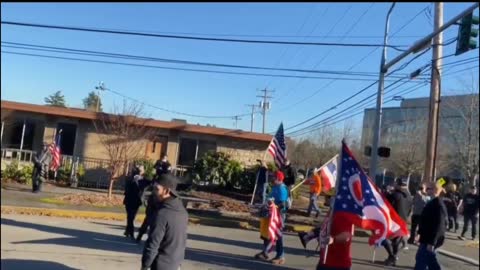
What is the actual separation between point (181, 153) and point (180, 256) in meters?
23.1

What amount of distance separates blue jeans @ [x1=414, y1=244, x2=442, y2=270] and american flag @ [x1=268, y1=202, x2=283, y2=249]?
8.61 ft

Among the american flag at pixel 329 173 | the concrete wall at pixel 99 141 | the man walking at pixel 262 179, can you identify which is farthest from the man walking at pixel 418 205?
the concrete wall at pixel 99 141

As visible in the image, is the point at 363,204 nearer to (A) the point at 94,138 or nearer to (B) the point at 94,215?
(B) the point at 94,215

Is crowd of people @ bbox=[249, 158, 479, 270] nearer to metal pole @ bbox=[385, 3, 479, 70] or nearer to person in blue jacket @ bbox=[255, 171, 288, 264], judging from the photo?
person in blue jacket @ bbox=[255, 171, 288, 264]

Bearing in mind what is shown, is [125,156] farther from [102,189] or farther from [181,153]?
[181,153]

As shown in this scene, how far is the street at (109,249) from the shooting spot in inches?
376

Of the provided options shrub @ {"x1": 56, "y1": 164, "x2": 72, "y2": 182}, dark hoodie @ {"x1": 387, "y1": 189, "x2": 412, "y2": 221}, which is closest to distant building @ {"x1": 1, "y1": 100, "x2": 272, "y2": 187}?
shrub @ {"x1": 56, "y1": 164, "x2": 72, "y2": 182}

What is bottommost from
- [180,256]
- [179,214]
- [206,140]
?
[180,256]

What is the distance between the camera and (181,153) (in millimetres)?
28906

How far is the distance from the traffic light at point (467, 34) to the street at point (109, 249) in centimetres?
513

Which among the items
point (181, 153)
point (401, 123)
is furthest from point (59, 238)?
point (401, 123)

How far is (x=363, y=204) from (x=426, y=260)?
2.49m

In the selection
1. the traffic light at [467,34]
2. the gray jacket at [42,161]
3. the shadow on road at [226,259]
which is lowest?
the shadow on road at [226,259]

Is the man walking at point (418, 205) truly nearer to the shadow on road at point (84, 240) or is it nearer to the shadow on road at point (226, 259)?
the shadow on road at point (226, 259)
